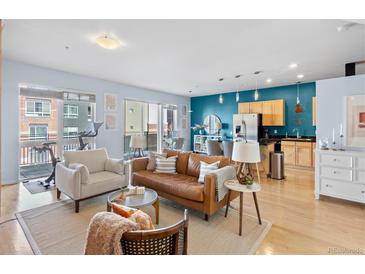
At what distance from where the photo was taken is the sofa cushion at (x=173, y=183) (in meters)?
2.63

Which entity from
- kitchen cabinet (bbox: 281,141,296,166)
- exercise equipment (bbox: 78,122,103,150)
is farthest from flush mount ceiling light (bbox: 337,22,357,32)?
exercise equipment (bbox: 78,122,103,150)

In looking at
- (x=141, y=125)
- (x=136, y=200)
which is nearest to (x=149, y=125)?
(x=141, y=125)

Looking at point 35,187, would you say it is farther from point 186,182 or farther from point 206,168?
point 206,168

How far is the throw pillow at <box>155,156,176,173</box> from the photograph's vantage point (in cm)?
351

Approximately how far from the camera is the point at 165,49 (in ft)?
10.9

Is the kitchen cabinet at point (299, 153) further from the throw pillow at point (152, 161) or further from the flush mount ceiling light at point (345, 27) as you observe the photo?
the throw pillow at point (152, 161)

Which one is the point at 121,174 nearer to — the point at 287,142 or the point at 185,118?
the point at 287,142

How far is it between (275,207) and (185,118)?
6095 millimetres

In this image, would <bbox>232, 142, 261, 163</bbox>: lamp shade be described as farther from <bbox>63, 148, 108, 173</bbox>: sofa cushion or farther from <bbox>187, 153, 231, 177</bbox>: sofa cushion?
<bbox>63, 148, 108, 173</bbox>: sofa cushion

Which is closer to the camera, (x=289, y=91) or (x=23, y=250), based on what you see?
(x=23, y=250)

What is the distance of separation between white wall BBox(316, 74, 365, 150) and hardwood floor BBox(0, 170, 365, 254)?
1.21 meters

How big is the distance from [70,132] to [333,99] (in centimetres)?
602
